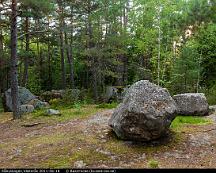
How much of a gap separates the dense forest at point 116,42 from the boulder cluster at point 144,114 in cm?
655

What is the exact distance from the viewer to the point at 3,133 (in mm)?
12477

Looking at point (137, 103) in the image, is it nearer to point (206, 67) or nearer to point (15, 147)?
point (15, 147)

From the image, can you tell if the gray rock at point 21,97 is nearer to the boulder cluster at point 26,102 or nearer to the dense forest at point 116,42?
the boulder cluster at point 26,102

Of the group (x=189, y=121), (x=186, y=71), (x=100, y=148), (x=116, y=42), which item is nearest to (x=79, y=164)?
(x=100, y=148)

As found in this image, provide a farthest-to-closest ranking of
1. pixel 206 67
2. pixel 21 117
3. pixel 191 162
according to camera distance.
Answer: pixel 206 67 → pixel 21 117 → pixel 191 162

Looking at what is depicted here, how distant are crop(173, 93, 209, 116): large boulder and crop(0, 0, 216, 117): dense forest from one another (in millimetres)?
4707

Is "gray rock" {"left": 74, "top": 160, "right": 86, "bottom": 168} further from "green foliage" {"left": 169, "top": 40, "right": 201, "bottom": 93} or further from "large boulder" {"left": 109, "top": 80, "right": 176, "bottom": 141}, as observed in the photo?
"green foliage" {"left": 169, "top": 40, "right": 201, "bottom": 93}

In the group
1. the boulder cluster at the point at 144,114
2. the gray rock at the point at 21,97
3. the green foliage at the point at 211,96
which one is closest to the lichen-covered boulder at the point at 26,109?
the gray rock at the point at 21,97

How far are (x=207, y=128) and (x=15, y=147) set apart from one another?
5594 millimetres

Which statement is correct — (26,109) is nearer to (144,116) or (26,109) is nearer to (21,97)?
(21,97)

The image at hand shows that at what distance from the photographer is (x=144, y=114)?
30.7 ft

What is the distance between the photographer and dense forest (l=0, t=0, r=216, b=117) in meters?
21.0

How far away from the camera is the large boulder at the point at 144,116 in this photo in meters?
9.40

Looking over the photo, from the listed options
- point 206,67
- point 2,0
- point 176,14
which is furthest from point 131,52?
point 2,0
